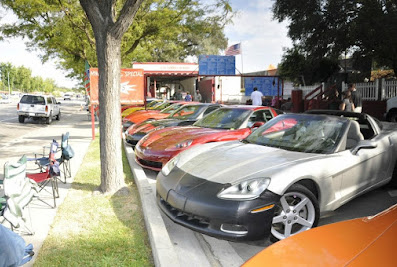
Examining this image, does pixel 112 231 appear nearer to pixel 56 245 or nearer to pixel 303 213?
pixel 56 245

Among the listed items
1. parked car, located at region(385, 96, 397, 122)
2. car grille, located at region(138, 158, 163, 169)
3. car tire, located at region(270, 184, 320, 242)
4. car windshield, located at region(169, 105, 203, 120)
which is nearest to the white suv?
car windshield, located at region(169, 105, 203, 120)

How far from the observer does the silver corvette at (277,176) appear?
120 inches

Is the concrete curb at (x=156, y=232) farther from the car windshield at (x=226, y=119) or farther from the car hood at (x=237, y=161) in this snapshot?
the car windshield at (x=226, y=119)

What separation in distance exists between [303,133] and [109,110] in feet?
9.21

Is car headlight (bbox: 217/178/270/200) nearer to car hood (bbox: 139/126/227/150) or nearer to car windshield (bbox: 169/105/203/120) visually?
car hood (bbox: 139/126/227/150)

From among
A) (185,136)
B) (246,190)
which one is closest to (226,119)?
(185,136)

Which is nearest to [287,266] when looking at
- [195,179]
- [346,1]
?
[195,179]

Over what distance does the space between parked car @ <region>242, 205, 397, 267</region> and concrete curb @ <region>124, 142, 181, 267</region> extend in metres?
1.21

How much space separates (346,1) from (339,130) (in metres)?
12.1

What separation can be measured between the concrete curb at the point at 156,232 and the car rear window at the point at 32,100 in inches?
593

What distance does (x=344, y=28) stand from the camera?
14078 mm

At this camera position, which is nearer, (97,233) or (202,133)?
(97,233)

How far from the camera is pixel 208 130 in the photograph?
625cm

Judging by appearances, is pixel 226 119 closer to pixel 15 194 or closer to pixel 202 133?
pixel 202 133
